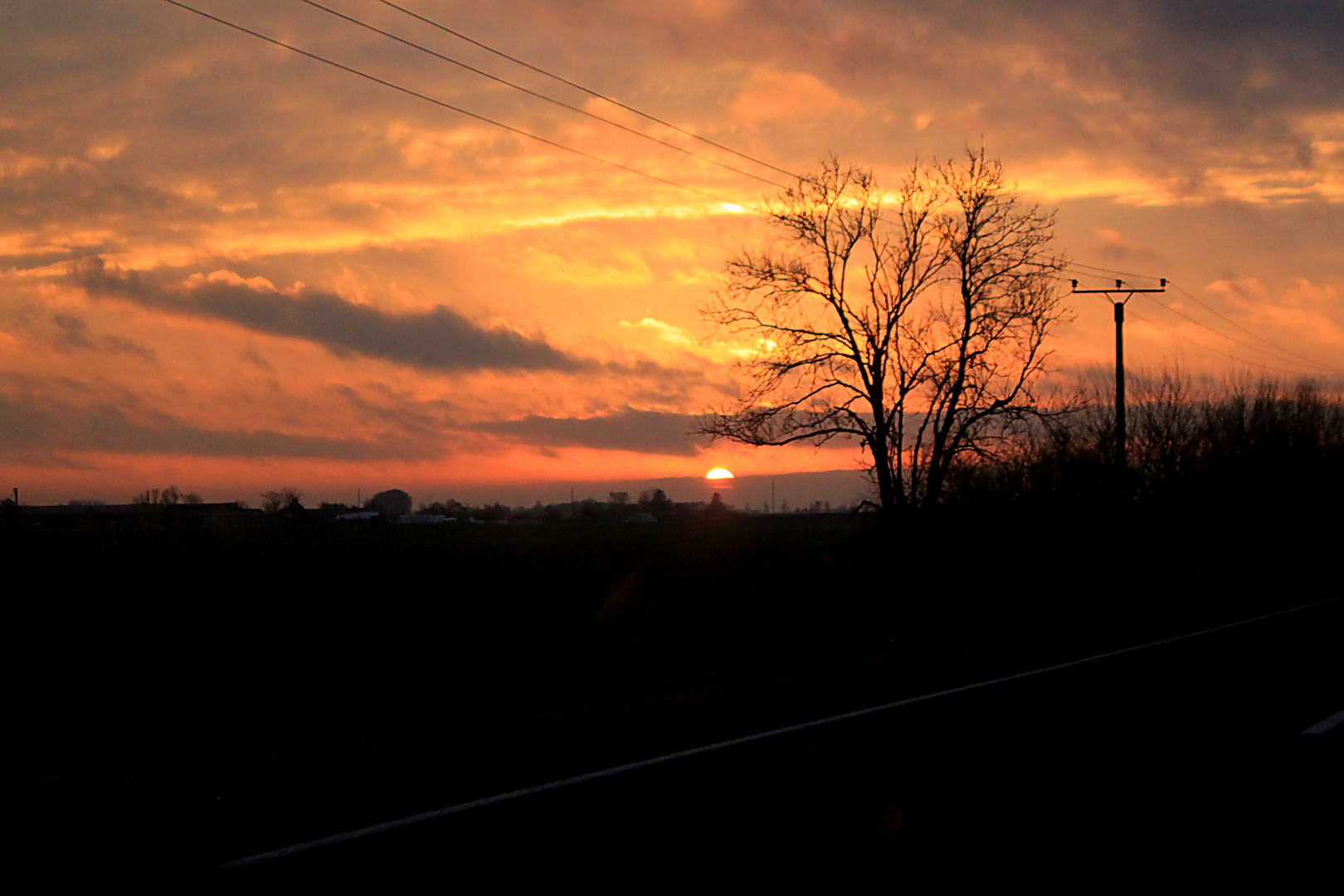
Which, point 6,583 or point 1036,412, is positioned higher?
point 1036,412

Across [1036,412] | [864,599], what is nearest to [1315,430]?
[1036,412]

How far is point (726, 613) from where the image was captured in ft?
125

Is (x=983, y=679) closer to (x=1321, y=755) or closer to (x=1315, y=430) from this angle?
(x=1321, y=755)

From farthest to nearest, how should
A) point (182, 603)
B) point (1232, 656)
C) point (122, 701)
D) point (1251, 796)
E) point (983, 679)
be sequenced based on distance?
point (182, 603), point (122, 701), point (1232, 656), point (983, 679), point (1251, 796)

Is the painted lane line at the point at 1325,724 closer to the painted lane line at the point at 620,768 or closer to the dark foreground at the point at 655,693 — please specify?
the painted lane line at the point at 620,768

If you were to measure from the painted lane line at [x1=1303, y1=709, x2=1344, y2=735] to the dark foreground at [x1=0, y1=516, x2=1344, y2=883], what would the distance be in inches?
7.5

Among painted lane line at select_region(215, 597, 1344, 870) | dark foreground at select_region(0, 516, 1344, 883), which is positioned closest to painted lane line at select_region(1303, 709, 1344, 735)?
painted lane line at select_region(215, 597, 1344, 870)

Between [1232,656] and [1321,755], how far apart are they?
20.4 ft

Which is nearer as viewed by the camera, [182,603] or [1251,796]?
[1251,796]

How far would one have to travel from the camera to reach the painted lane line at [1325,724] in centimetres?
874

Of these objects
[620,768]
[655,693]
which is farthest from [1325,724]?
[655,693]

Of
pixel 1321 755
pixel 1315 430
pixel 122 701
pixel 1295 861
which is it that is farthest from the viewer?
pixel 1315 430

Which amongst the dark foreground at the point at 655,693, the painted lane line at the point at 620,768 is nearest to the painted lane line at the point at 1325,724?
the painted lane line at the point at 620,768

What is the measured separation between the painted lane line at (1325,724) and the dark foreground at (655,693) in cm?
19
